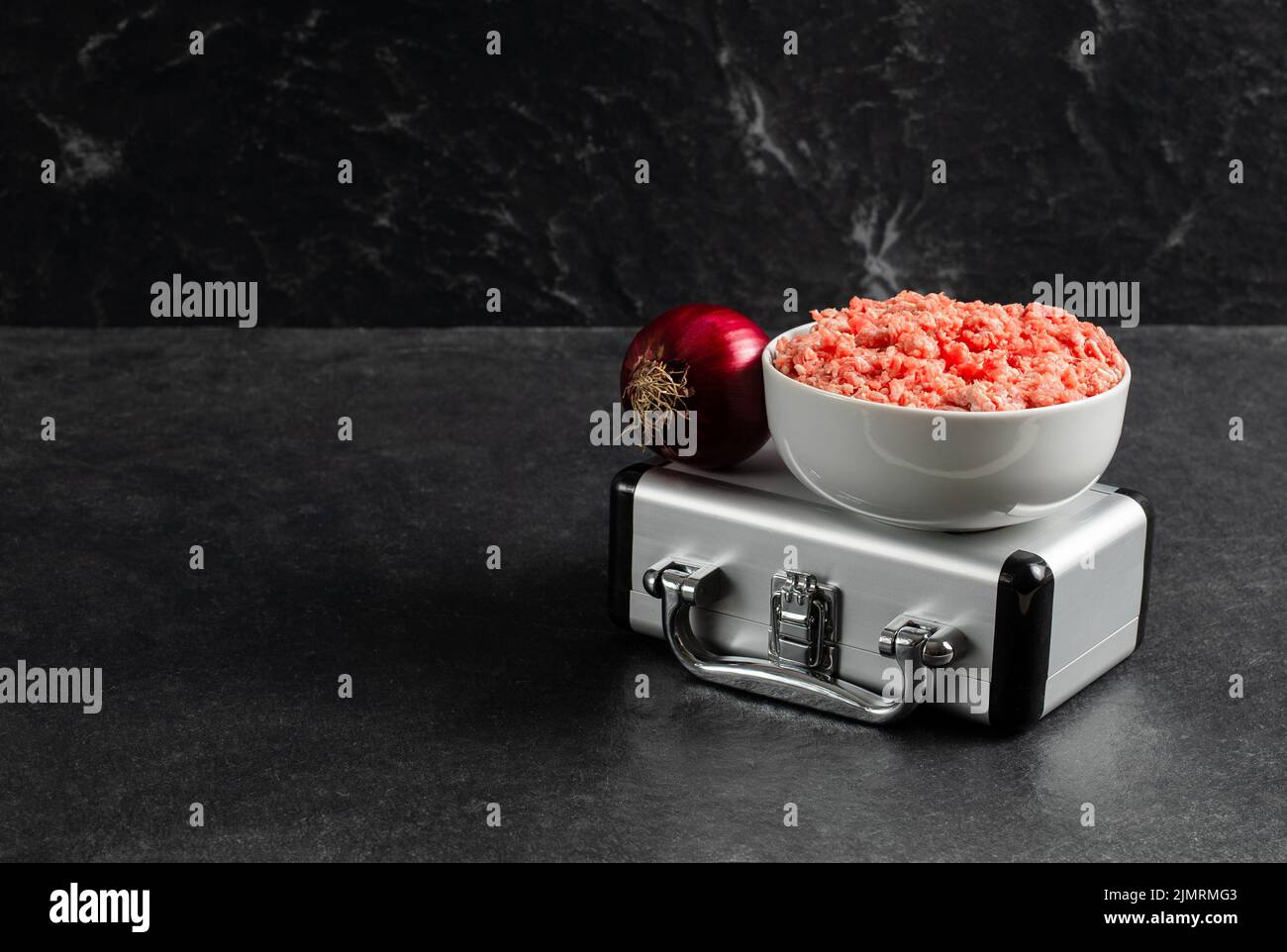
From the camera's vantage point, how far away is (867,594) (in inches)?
39.1

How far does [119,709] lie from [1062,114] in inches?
49.9

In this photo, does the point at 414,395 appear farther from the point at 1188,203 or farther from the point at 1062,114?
the point at 1188,203

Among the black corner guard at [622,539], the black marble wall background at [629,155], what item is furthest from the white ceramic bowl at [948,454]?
the black marble wall background at [629,155]

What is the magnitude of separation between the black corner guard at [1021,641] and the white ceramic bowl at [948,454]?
4 centimetres

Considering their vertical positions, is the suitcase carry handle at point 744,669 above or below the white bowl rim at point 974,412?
below

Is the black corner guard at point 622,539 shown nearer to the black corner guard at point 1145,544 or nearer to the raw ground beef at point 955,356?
the raw ground beef at point 955,356

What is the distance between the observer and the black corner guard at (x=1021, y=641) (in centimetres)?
94

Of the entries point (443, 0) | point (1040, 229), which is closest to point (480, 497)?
point (443, 0)

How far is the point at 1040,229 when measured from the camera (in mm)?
1856

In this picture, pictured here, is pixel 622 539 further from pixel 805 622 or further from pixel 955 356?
pixel 955 356

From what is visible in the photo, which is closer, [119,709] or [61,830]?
[61,830]

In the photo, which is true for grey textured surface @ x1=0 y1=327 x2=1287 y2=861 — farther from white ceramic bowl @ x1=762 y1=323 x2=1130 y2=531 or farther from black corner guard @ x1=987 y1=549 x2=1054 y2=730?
white ceramic bowl @ x1=762 y1=323 x2=1130 y2=531

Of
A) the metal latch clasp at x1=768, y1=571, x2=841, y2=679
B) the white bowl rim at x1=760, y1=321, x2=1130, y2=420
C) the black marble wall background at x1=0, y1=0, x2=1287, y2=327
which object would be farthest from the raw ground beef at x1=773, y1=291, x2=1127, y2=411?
the black marble wall background at x1=0, y1=0, x2=1287, y2=327

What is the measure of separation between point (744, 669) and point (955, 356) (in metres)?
0.24
